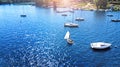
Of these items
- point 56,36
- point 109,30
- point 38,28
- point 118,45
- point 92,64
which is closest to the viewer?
point 92,64

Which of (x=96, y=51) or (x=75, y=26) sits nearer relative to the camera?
(x=96, y=51)

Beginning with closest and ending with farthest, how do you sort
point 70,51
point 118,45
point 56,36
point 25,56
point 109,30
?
point 25,56, point 70,51, point 118,45, point 56,36, point 109,30

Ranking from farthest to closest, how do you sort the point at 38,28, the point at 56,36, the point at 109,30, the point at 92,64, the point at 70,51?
the point at 38,28 → the point at 109,30 → the point at 56,36 → the point at 70,51 → the point at 92,64

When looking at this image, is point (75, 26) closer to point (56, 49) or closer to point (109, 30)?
point (109, 30)

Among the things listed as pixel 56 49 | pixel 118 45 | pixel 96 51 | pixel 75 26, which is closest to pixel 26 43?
pixel 56 49

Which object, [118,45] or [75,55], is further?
[118,45]

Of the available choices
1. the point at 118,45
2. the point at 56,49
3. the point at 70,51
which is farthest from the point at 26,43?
the point at 118,45

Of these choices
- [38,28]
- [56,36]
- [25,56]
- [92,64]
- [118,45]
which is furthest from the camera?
[38,28]

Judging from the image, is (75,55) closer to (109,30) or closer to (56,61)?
(56,61)
